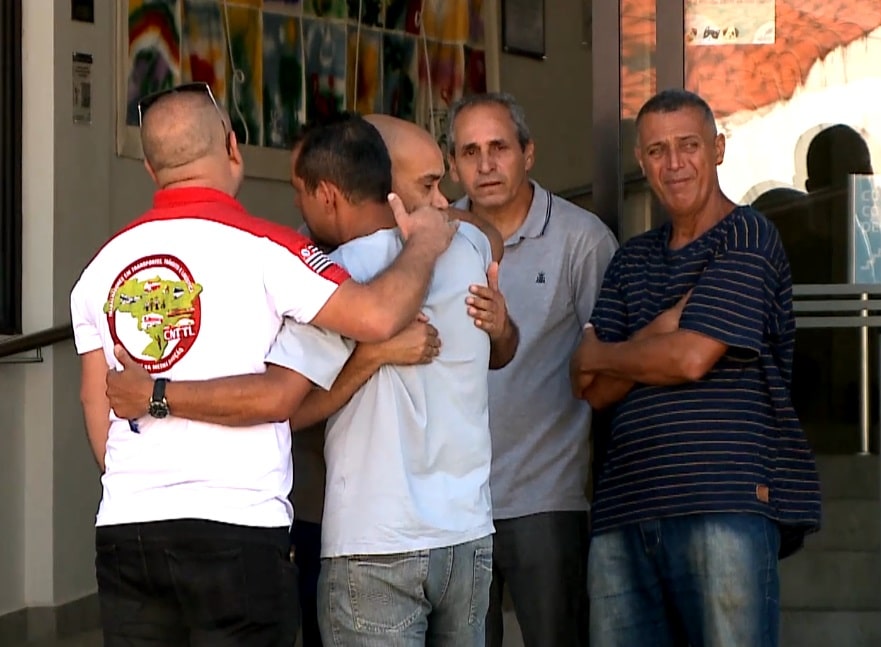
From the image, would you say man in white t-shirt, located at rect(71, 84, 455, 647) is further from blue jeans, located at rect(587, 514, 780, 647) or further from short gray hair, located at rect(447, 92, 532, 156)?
short gray hair, located at rect(447, 92, 532, 156)

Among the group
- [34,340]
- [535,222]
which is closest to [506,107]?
[535,222]

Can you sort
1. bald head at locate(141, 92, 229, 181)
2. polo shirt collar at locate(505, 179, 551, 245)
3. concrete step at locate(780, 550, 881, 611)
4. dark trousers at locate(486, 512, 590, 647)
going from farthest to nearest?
concrete step at locate(780, 550, 881, 611) < polo shirt collar at locate(505, 179, 551, 245) < dark trousers at locate(486, 512, 590, 647) < bald head at locate(141, 92, 229, 181)

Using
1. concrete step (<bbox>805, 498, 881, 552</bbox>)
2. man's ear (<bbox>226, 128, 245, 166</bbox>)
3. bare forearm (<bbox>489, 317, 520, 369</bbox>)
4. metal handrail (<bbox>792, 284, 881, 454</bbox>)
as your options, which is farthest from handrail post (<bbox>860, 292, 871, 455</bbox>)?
man's ear (<bbox>226, 128, 245, 166</bbox>)

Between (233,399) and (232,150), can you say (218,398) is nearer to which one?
(233,399)

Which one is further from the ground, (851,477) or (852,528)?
(851,477)

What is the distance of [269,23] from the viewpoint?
7.04 meters

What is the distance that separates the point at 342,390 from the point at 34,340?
290 centimetres

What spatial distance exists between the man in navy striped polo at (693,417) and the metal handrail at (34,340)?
8.18ft

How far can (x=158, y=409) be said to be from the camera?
8.92ft

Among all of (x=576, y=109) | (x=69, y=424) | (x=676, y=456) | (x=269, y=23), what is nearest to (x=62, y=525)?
(x=69, y=424)

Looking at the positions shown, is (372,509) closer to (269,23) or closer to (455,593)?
(455,593)

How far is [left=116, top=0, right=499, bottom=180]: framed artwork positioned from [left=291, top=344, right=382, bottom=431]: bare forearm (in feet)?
11.9

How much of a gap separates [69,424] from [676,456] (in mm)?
3049

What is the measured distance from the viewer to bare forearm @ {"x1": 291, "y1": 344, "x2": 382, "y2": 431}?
2.86 m
